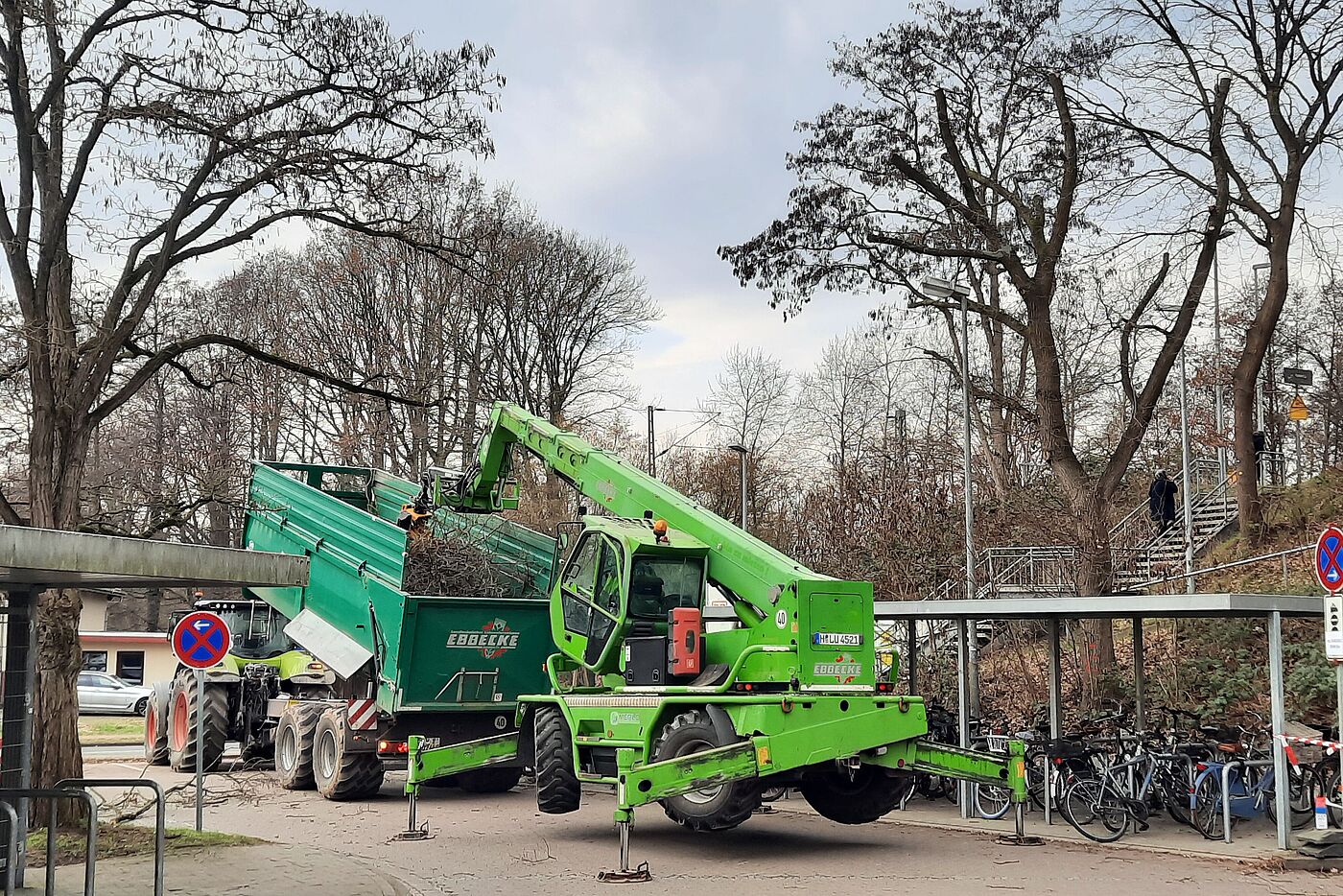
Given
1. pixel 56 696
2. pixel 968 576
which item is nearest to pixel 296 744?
pixel 56 696

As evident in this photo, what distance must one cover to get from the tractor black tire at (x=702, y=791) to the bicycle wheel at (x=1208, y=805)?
15.7ft

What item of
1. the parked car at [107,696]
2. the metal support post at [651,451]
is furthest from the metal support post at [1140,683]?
the parked car at [107,696]

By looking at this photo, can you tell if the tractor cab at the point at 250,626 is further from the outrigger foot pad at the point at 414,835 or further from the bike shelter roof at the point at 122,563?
the bike shelter roof at the point at 122,563

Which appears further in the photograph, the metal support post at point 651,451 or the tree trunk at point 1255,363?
the metal support post at point 651,451

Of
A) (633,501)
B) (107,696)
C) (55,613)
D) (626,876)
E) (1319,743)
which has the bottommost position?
(107,696)

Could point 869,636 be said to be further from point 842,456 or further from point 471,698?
point 842,456

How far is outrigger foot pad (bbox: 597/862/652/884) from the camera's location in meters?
11.1

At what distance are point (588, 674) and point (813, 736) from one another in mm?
4039

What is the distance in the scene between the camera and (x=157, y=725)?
2217 centimetres

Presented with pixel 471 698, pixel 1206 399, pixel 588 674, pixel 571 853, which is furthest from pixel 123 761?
pixel 1206 399

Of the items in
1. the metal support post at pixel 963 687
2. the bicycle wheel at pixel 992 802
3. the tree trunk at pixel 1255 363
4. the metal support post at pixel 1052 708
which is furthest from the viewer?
the tree trunk at pixel 1255 363

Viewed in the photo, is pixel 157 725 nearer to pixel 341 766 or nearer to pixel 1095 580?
pixel 341 766

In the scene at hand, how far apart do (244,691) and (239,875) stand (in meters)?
9.60

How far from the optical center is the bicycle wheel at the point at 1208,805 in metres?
13.6
